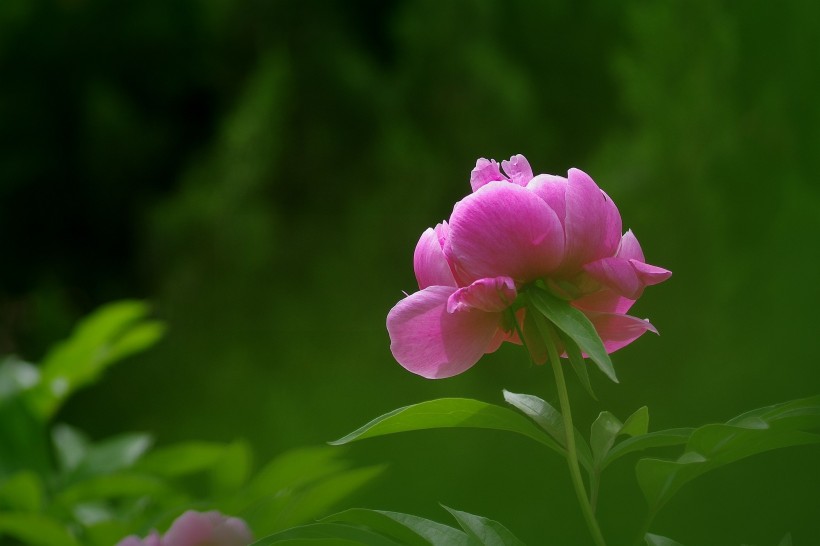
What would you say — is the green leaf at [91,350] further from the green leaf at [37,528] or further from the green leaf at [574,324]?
the green leaf at [574,324]

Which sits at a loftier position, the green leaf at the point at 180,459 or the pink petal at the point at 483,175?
the green leaf at the point at 180,459

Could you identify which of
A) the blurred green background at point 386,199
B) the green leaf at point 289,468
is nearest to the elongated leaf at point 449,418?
the green leaf at point 289,468

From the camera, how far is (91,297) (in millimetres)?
3598

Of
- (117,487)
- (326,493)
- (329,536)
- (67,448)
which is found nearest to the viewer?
(329,536)

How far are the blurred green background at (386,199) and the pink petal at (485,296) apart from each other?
143cm

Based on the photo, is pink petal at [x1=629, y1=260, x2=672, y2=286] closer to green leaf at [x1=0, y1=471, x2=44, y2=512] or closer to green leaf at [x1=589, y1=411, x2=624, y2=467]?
green leaf at [x1=589, y1=411, x2=624, y2=467]

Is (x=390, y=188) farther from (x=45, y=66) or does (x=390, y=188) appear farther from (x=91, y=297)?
(x=45, y=66)

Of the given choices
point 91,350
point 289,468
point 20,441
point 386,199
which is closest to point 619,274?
point 289,468

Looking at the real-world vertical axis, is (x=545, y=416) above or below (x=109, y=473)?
below

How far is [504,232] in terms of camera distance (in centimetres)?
34

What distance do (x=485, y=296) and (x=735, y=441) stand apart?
10cm

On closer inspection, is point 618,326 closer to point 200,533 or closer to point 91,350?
point 200,533

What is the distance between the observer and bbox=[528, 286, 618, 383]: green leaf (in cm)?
31

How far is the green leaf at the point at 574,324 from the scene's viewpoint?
0.31 metres
